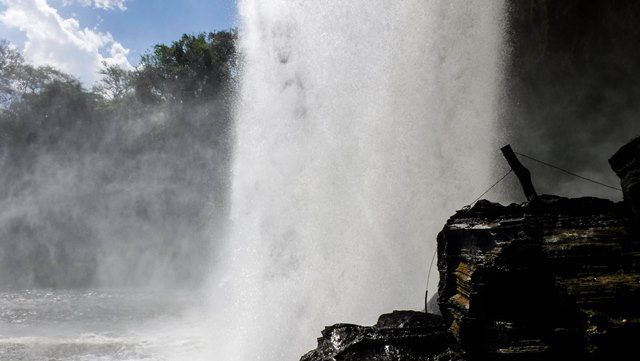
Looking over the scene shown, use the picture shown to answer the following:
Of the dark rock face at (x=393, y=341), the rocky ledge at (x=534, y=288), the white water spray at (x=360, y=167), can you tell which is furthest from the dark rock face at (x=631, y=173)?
the white water spray at (x=360, y=167)

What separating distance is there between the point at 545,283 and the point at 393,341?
6.83 feet

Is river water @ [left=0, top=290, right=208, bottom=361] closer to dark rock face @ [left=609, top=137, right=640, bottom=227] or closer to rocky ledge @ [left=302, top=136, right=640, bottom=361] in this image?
rocky ledge @ [left=302, top=136, right=640, bottom=361]

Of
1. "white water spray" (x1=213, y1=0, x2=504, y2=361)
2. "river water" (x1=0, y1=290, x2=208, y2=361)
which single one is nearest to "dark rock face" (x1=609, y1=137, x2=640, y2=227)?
"white water spray" (x1=213, y1=0, x2=504, y2=361)

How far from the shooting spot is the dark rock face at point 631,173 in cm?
421

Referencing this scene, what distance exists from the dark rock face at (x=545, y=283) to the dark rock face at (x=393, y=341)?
1.00ft

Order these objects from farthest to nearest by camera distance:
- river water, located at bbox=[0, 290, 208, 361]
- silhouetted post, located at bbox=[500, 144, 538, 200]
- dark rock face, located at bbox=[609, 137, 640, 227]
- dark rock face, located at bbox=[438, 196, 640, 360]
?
river water, located at bbox=[0, 290, 208, 361] < silhouetted post, located at bbox=[500, 144, 538, 200] < dark rock face, located at bbox=[609, 137, 640, 227] < dark rock face, located at bbox=[438, 196, 640, 360]

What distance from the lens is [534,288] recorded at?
4.19 metres

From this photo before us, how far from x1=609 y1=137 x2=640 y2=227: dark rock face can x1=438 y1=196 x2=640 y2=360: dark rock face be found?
0.26m

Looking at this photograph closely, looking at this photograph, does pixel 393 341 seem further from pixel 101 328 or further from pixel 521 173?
pixel 101 328

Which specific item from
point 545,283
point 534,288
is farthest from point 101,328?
point 545,283

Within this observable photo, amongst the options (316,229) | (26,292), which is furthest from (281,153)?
(26,292)

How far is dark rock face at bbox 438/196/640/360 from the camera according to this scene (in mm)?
3707

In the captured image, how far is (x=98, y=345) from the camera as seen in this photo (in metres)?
12.3

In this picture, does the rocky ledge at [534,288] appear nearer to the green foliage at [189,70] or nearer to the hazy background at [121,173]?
the hazy background at [121,173]
